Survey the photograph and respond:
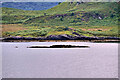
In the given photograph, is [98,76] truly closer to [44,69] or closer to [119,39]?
[44,69]

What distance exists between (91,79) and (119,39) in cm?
11590

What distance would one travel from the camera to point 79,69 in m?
53.8

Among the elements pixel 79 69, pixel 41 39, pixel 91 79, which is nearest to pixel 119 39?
pixel 41 39

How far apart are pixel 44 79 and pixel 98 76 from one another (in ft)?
33.2

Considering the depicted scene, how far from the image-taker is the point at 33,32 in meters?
193

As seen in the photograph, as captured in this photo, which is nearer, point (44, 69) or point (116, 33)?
point (44, 69)

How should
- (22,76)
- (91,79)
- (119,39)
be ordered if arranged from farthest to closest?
(119,39) → (22,76) → (91,79)

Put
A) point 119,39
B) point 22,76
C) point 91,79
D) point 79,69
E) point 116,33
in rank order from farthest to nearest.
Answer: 1. point 116,33
2. point 119,39
3. point 79,69
4. point 22,76
5. point 91,79

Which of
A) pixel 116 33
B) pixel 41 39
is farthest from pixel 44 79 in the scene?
pixel 116 33

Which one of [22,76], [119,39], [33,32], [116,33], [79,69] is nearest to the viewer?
[22,76]

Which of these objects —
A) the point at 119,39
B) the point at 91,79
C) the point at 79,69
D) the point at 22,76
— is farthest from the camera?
the point at 119,39

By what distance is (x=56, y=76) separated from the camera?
4619 centimetres

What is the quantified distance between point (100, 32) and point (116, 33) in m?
12.5

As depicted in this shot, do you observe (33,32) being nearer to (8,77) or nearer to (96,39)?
(96,39)
